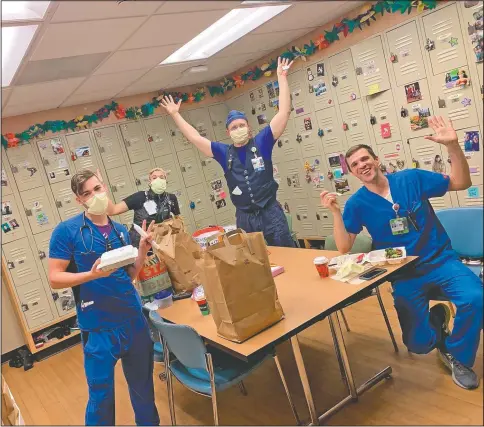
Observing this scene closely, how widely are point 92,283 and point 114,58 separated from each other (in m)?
1.69

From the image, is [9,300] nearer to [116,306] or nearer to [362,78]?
[116,306]

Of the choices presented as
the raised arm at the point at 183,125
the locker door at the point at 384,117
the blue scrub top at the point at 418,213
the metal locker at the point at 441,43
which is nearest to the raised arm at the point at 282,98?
the raised arm at the point at 183,125

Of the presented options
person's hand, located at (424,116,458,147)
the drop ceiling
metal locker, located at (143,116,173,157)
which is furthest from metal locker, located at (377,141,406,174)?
person's hand, located at (424,116,458,147)

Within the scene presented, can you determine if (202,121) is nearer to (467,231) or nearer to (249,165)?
(249,165)

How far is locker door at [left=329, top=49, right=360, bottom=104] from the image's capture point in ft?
12.1

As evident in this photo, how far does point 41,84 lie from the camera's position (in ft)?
10.8

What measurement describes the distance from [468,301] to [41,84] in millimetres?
3326

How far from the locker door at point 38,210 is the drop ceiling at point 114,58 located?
77cm

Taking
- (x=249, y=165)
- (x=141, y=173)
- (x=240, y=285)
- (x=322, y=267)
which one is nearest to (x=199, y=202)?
(x=141, y=173)

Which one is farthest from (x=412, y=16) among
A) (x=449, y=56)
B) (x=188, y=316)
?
(x=188, y=316)

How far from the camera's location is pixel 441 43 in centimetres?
285

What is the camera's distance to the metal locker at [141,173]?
15.3 feet

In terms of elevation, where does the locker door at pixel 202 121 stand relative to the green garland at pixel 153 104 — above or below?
below

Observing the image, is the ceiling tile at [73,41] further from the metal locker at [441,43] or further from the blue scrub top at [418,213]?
the metal locker at [441,43]
